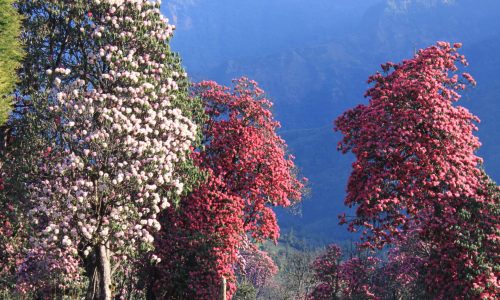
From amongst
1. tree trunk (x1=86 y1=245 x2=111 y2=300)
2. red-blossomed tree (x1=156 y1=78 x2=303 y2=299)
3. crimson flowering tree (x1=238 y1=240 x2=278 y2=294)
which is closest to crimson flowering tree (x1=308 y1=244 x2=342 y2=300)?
crimson flowering tree (x1=238 y1=240 x2=278 y2=294)

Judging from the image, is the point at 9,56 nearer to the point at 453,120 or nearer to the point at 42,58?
the point at 42,58

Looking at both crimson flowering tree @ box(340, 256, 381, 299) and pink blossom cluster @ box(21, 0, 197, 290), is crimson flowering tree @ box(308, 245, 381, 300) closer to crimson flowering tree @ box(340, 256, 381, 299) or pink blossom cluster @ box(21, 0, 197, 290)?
crimson flowering tree @ box(340, 256, 381, 299)

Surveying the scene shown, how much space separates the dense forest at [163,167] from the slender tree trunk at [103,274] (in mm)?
40

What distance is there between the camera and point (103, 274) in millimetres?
17312

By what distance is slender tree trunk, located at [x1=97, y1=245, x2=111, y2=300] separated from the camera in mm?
17016

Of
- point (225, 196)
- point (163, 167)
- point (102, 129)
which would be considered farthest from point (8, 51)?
point (225, 196)

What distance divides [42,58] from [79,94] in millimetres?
5329

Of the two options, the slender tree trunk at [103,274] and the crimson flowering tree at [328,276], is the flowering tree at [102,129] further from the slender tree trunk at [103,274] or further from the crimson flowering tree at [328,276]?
the crimson flowering tree at [328,276]

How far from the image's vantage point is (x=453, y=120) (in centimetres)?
1972

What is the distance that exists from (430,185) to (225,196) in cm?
897

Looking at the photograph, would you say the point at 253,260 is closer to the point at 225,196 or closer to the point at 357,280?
the point at 357,280

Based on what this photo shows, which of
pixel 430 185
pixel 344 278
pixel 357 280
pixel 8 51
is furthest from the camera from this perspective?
pixel 344 278

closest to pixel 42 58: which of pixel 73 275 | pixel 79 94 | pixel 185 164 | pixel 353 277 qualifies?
pixel 79 94

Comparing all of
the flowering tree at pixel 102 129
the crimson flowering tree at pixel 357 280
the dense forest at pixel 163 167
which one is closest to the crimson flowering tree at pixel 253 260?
the dense forest at pixel 163 167
